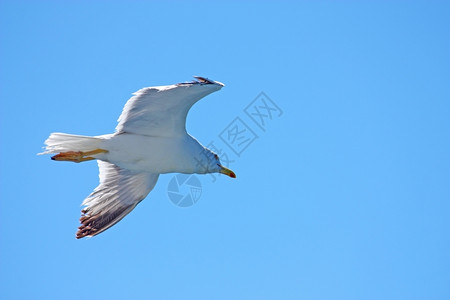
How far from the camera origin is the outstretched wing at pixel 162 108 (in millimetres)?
8644

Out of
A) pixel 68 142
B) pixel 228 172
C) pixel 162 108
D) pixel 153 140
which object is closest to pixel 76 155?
pixel 68 142

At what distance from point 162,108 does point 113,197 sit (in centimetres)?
259

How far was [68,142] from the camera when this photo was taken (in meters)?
9.59

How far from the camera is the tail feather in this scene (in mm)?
9523

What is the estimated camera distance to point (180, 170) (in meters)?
10.1

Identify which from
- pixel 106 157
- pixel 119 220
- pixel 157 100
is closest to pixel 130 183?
pixel 119 220

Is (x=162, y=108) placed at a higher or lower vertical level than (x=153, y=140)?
higher

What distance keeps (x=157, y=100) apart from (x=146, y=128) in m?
0.72

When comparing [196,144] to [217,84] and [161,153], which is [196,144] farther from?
[217,84]

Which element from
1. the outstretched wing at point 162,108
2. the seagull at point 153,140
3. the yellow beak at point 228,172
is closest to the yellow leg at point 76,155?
the seagull at point 153,140

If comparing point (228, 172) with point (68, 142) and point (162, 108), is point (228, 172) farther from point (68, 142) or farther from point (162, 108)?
point (68, 142)

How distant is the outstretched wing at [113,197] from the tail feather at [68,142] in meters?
1.62

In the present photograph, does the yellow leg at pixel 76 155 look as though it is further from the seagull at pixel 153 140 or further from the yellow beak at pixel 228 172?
the yellow beak at pixel 228 172

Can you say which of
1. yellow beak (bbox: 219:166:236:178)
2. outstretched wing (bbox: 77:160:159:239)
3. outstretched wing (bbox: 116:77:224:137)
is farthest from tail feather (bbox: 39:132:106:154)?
yellow beak (bbox: 219:166:236:178)
